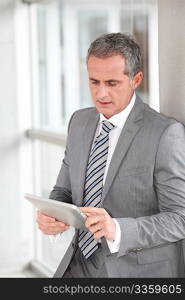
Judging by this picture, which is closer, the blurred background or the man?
the man

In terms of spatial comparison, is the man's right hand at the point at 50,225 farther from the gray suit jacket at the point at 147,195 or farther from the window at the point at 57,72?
the window at the point at 57,72

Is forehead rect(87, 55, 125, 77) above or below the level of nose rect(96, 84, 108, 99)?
above

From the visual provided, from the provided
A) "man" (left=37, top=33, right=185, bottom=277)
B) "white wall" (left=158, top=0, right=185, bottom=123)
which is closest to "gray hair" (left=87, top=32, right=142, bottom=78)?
"man" (left=37, top=33, right=185, bottom=277)

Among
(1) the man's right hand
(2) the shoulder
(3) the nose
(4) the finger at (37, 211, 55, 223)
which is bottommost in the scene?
(1) the man's right hand

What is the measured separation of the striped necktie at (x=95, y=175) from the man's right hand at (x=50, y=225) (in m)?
0.12

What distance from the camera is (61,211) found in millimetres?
2256

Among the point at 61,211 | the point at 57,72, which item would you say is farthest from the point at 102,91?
the point at 57,72

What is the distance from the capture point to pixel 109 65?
2.26 meters

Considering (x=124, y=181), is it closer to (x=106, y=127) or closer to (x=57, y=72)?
(x=106, y=127)

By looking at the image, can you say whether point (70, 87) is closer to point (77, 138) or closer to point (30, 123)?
point (30, 123)

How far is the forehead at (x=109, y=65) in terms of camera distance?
226cm

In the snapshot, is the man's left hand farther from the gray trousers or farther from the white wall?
the white wall

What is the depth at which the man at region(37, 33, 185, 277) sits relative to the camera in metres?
2.21

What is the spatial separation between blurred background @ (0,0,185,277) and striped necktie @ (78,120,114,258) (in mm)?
1706
